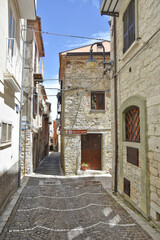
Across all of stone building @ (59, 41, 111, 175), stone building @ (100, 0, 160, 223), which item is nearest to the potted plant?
stone building @ (59, 41, 111, 175)

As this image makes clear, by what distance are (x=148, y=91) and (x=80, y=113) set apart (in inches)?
299

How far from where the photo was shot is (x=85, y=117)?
12.2 metres

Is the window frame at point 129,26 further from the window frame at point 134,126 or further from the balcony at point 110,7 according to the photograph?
the window frame at point 134,126

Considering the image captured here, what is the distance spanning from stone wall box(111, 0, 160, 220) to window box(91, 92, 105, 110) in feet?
20.8

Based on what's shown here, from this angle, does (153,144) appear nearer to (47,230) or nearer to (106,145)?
(47,230)

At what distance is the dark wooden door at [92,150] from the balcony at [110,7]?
7.37 metres

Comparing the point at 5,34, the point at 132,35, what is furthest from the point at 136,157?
the point at 5,34

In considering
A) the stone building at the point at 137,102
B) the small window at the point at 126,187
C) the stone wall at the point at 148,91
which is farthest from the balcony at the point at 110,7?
the small window at the point at 126,187

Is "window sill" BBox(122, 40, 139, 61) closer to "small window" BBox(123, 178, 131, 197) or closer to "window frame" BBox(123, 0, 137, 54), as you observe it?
"window frame" BBox(123, 0, 137, 54)

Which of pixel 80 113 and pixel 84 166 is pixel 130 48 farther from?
pixel 84 166

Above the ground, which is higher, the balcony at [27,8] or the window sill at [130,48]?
the balcony at [27,8]

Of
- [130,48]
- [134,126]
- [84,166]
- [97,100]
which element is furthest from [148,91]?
[84,166]

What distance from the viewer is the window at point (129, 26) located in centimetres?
585

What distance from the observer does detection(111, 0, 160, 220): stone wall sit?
174 inches
